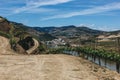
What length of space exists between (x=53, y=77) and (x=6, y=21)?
1870 inches

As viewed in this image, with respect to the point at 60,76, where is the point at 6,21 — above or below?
above

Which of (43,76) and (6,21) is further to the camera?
(6,21)

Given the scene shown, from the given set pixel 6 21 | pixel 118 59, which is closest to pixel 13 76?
pixel 118 59

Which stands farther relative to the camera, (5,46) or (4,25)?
(4,25)

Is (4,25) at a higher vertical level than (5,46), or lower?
higher

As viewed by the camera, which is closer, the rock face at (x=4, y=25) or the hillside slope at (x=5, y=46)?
the hillside slope at (x=5, y=46)

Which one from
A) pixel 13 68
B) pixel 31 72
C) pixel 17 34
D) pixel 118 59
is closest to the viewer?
pixel 31 72

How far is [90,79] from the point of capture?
24672 millimetres

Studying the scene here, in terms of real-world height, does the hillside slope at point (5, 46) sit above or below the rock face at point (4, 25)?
below

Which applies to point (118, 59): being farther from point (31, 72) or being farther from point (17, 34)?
point (31, 72)

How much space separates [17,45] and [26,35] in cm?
794

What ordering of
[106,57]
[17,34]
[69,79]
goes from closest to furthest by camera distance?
[69,79], [17,34], [106,57]

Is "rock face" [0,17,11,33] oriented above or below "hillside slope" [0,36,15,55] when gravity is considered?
above

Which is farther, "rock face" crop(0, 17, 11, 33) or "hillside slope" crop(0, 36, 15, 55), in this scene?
"rock face" crop(0, 17, 11, 33)
